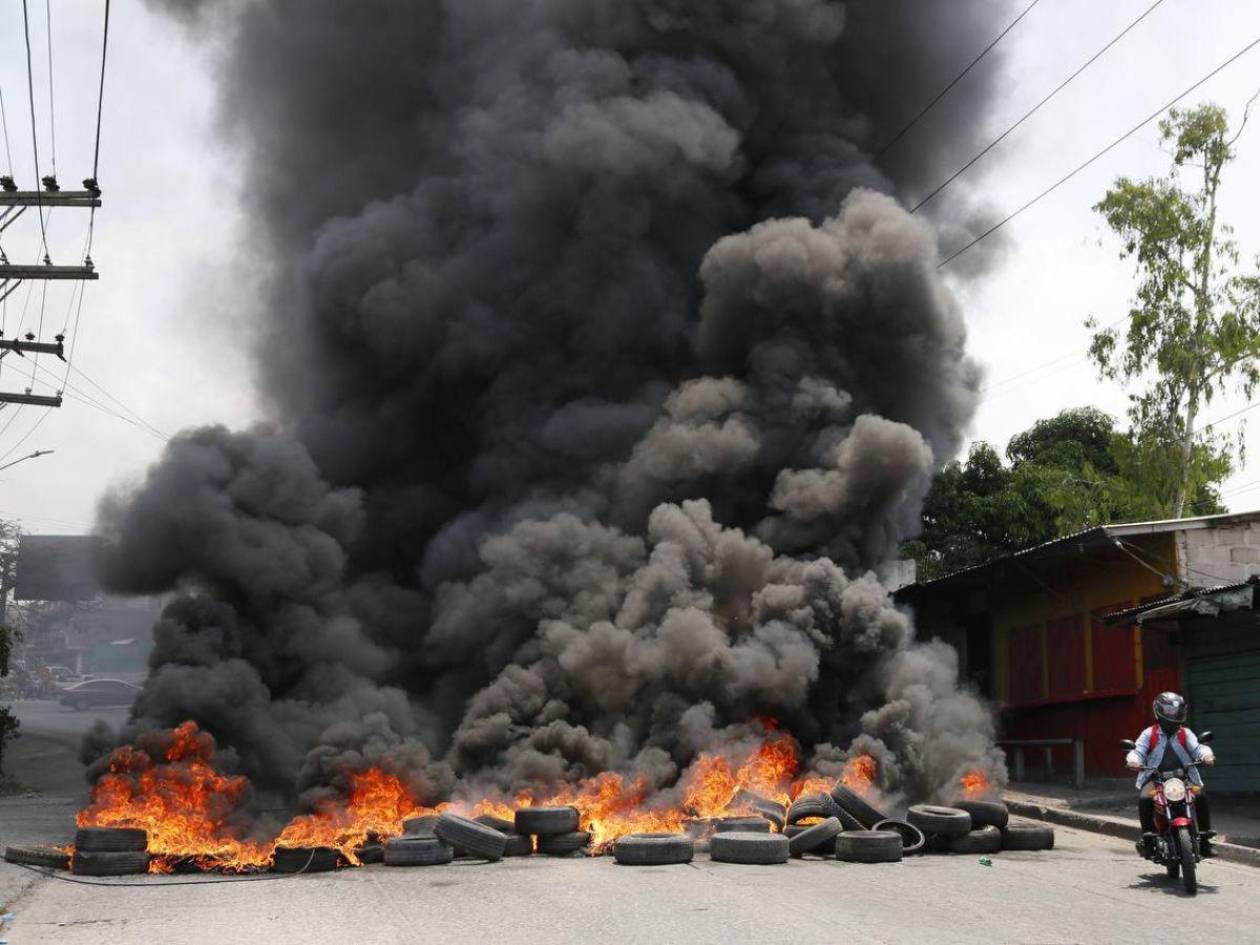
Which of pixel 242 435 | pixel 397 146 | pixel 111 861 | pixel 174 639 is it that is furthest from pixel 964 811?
pixel 397 146

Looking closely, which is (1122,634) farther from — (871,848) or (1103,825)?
(871,848)

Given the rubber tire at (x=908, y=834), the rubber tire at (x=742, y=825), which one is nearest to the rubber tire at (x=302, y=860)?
the rubber tire at (x=742, y=825)

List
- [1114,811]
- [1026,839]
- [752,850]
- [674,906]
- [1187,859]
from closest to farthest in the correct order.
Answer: [674,906], [1187,859], [752,850], [1026,839], [1114,811]

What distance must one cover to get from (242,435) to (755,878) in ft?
43.1

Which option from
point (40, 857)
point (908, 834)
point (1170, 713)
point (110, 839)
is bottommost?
point (40, 857)

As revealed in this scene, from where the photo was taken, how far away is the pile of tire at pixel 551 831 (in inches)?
520

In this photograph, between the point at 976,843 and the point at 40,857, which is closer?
the point at 40,857

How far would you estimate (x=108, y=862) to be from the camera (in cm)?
1167

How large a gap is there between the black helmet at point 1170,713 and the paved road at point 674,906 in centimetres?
141

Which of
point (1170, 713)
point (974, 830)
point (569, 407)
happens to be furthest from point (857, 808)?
point (569, 407)

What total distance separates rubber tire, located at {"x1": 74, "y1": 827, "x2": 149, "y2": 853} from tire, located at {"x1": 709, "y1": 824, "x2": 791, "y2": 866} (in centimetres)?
598

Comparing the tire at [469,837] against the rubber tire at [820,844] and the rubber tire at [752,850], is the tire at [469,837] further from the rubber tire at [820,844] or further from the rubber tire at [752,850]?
the rubber tire at [820,844]

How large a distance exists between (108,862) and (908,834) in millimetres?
8422

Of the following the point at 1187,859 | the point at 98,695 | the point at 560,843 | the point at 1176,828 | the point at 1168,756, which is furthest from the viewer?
the point at 98,695
